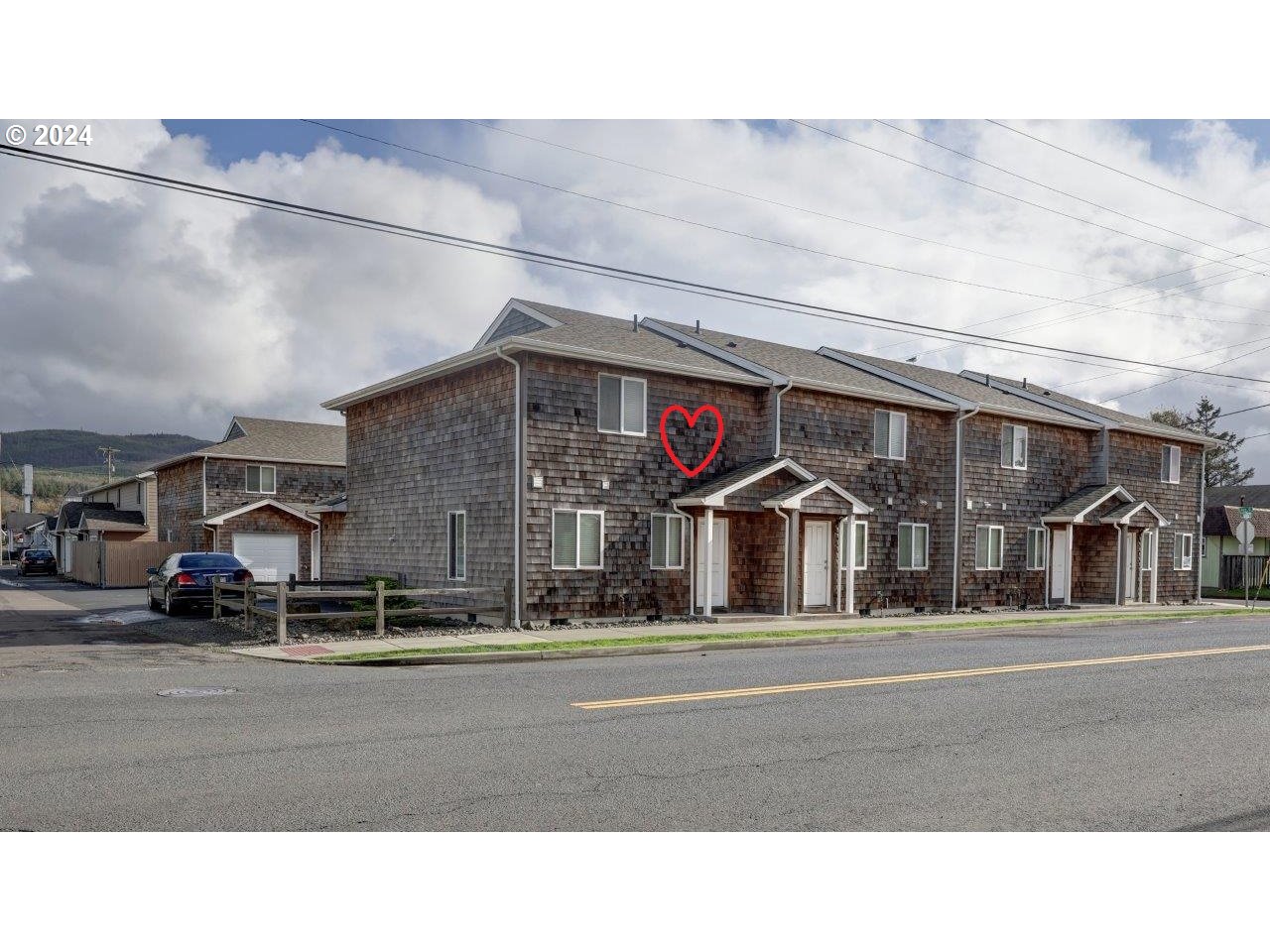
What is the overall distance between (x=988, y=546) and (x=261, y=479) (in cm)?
3016

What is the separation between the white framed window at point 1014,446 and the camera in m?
31.2

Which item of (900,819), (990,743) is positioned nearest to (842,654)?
(990,743)

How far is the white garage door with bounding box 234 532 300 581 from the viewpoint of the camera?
40938mm

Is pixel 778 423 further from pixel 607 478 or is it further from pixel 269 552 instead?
pixel 269 552

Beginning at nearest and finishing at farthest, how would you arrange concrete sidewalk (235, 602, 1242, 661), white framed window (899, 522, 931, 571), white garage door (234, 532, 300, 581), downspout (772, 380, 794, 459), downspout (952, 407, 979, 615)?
1. concrete sidewalk (235, 602, 1242, 661)
2. downspout (772, 380, 794, 459)
3. white framed window (899, 522, 931, 571)
4. downspout (952, 407, 979, 615)
5. white garage door (234, 532, 300, 581)

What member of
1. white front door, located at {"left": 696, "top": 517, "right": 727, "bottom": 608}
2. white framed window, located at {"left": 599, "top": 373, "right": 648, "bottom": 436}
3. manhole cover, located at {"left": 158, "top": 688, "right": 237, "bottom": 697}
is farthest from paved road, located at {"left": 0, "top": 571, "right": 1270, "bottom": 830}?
white front door, located at {"left": 696, "top": 517, "right": 727, "bottom": 608}

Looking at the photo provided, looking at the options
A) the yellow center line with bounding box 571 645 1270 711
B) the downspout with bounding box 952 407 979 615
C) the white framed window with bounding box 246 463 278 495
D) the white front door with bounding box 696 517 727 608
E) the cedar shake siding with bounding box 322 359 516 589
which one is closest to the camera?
the yellow center line with bounding box 571 645 1270 711

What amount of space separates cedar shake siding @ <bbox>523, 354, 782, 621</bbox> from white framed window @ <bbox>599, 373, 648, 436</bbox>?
13 centimetres

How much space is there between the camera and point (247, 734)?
8.93 metres

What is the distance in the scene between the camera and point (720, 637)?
18859 mm

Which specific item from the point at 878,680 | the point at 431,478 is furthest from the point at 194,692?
the point at 431,478

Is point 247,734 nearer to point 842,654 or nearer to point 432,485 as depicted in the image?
point 842,654

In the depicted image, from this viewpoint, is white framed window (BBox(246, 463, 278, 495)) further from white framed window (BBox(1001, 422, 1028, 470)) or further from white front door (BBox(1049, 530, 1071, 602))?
white front door (BBox(1049, 530, 1071, 602))

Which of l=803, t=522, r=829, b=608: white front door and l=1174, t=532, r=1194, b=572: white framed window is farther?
l=1174, t=532, r=1194, b=572: white framed window
